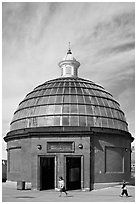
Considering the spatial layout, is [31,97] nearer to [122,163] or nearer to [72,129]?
[72,129]

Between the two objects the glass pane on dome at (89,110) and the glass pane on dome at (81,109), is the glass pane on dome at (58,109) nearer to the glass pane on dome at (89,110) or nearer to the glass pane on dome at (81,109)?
the glass pane on dome at (81,109)

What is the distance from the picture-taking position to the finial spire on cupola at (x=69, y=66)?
43906 millimetres

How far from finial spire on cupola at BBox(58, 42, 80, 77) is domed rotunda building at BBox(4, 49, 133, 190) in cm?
302

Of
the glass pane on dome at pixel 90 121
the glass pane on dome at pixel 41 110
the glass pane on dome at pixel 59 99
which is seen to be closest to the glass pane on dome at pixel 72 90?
the glass pane on dome at pixel 59 99

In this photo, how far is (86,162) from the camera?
103 ft

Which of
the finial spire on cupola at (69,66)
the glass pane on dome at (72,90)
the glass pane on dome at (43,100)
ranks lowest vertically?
the glass pane on dome at (43,100)

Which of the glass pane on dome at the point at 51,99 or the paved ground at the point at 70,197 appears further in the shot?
the glass pane on dome at the point at 51,99

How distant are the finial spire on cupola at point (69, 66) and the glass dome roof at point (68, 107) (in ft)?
13.6

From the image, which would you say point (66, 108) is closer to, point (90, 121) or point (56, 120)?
point (56, 120)

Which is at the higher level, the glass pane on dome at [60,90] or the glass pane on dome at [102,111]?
the glass pane on dome at [60,90]

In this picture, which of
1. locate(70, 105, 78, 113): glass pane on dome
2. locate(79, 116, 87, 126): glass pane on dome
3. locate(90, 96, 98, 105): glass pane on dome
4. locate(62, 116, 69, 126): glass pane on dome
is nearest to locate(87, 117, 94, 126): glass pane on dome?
locate(79, 116, 87, 126): glass pane on dome

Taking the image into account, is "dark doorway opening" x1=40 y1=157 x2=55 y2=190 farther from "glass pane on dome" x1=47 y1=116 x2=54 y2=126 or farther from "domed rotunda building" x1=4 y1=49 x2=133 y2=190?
"glass pane on dome" x1=47 y1=116 x2=54 y2=126

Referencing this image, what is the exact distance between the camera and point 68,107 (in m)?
34.8

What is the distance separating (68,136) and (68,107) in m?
4.52
